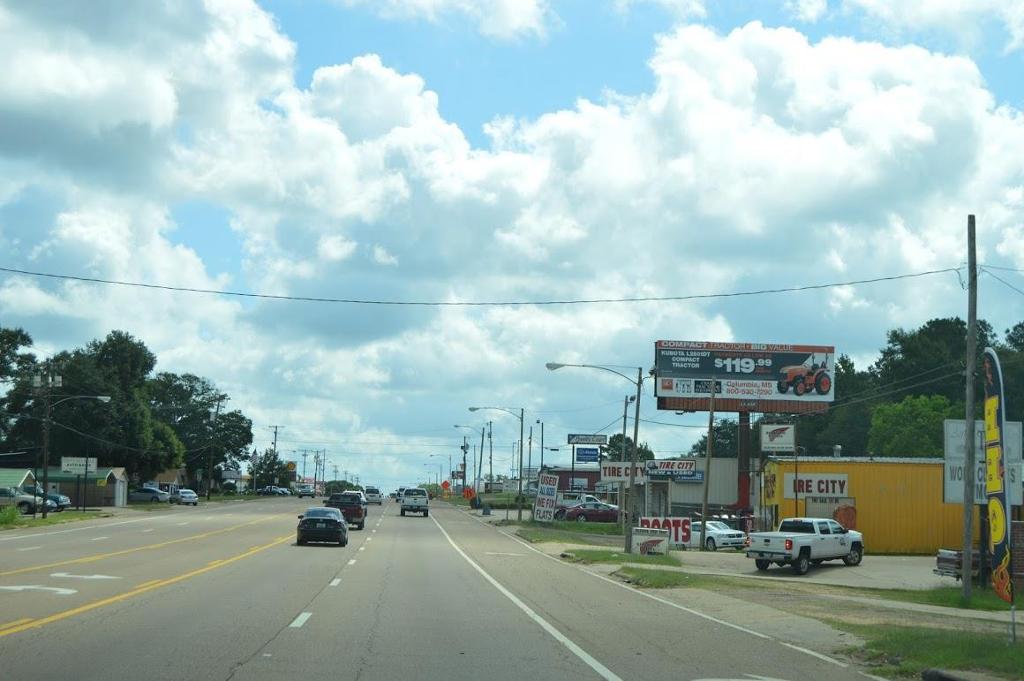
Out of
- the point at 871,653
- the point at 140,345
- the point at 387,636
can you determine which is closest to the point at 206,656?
the point at 387,636

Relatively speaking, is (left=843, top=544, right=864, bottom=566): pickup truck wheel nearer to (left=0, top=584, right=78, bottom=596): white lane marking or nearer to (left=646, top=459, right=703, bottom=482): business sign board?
(left=0, top=584, right=78, bottom=596): white lane marking

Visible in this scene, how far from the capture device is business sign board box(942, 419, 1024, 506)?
90.6 feet

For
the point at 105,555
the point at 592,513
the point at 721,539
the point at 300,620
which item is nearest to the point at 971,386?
the point at 300,620

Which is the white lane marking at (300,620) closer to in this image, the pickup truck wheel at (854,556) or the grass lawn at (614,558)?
the grass lawn at (614,558)

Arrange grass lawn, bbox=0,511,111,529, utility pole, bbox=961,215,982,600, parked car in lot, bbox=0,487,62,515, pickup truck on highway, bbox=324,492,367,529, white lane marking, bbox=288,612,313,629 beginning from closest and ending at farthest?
1. white lane marking, bbox=288,612,313,629
2. utility pole, bbox=961,215,982,600
3. grass lawn, bbox=0,511,111,529
4. pickup truck on highway, bbox=324,492,367,529
5. parked car in lot, bbox=0,487,62,515

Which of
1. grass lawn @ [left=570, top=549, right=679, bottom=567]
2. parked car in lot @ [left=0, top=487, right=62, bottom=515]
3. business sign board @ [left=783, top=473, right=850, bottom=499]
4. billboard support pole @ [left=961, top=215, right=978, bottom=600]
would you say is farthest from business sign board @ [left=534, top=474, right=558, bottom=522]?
billboard support pole @ [left=961, top=215, right=978, bottom=600]

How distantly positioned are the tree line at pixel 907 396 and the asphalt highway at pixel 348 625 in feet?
235

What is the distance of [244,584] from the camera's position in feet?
75.1

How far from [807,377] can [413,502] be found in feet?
100

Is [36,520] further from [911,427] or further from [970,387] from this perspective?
[911,427]

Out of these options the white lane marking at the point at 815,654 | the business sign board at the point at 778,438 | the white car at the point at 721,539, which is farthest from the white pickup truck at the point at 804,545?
the white lane marking at the point at 815,654

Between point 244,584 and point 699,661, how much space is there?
12.2m

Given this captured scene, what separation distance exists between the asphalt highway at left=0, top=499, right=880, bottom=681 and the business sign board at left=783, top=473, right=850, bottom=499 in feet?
75.3

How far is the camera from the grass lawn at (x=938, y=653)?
43.9 ft
